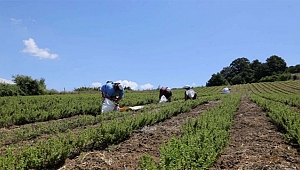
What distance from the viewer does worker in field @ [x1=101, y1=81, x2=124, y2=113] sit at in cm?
998

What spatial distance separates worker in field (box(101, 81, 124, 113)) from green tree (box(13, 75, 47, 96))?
1968cm

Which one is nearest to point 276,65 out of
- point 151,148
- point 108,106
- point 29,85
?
point 29,85

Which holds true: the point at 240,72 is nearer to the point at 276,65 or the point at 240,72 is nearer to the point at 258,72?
the point at 258,72

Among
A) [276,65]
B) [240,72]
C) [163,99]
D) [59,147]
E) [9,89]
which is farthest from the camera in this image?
[240,72]

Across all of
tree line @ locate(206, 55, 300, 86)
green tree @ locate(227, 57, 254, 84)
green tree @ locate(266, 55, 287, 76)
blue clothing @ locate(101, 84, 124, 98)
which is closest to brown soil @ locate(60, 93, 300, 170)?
blue clothing @ locate(101, 84, 124, 98)

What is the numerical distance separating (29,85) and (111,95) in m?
20.6

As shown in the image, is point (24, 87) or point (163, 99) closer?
point (163, 99)

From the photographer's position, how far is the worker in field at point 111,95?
9984mm

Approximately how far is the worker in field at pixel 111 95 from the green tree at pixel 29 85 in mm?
19675

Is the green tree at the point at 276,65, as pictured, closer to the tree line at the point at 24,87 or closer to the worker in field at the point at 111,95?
the tree line at the point at 24,87

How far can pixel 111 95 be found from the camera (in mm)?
10156

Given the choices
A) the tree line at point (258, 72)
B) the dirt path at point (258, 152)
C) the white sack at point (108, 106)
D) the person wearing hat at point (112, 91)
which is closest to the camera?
the dirt path at point (258, 152)

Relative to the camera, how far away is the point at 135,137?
5574 millimetres

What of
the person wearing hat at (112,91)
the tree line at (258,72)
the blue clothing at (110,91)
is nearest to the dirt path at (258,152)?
the person wearing hat at (112,91)
